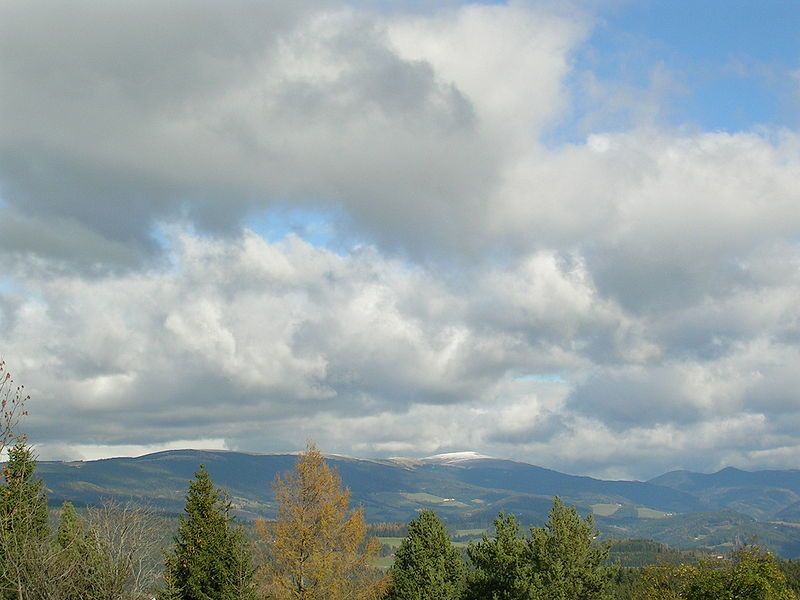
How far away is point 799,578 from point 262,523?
147m

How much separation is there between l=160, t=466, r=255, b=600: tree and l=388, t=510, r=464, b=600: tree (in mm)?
12495

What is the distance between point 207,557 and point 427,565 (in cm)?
1695

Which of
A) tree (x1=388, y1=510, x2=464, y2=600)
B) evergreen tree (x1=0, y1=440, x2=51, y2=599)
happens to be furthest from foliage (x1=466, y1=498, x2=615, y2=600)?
Result: evergreen tree (x1=0, y1=440, x2=51, y2=599)

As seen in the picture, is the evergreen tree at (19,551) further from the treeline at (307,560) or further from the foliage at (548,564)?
the foliage at (548,564)

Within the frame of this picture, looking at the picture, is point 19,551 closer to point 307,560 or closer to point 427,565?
point 307,560

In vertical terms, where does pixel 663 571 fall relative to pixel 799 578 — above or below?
above

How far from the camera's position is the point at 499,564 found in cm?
5675

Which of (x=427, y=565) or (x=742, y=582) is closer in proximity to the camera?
(x=742, y=582)

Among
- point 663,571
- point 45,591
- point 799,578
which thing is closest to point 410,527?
point 45,591

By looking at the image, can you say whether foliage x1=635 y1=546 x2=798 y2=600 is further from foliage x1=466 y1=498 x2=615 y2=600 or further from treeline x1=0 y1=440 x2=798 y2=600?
foliage x1=466 y1=498 x2=615 y2=600

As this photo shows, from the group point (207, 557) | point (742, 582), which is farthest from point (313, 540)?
point (742, 582)

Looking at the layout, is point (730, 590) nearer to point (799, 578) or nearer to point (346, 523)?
point (346, 523)

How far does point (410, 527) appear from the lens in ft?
193

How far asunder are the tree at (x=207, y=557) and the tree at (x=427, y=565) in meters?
12.5
